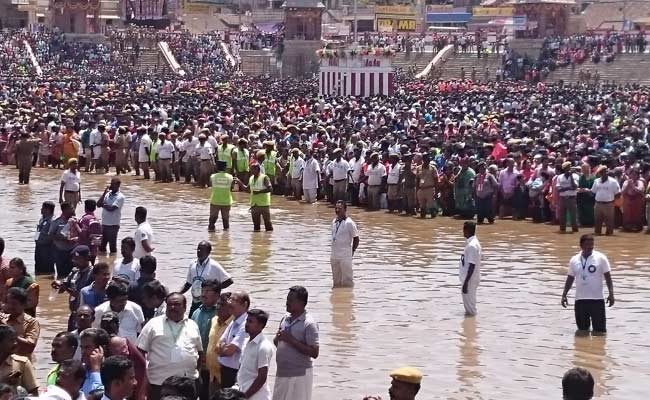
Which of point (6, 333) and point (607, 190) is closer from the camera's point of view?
point (6, 333)

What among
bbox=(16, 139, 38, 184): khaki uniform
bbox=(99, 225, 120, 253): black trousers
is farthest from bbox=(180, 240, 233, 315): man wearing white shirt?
bbox=(16, 139, 38, 184): khaki uniform

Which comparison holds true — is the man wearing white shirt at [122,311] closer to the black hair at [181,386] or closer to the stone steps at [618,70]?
the black hair at [181,386]

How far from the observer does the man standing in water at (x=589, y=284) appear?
14.1 meters

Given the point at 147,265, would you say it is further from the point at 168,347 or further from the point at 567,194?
the point at 567,194

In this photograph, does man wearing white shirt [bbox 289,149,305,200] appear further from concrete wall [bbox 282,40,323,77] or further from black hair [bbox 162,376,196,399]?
concrete wall [bbox 282,40,323,77]

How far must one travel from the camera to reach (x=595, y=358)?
13703 millimetres

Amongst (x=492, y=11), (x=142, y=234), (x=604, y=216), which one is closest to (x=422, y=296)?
(x=142, y=234)

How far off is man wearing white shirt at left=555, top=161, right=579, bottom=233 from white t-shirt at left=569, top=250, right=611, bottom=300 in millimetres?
8220

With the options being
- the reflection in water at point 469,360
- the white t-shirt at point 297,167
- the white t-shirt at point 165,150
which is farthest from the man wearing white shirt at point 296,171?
the reflection in water at point 469,360

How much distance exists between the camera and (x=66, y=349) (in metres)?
9.27

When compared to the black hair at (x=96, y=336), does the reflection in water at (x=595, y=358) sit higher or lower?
lower

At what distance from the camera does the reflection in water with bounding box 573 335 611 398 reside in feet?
42.1

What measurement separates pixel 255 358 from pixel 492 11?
81.6 m

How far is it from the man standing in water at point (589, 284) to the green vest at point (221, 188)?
797 cm
